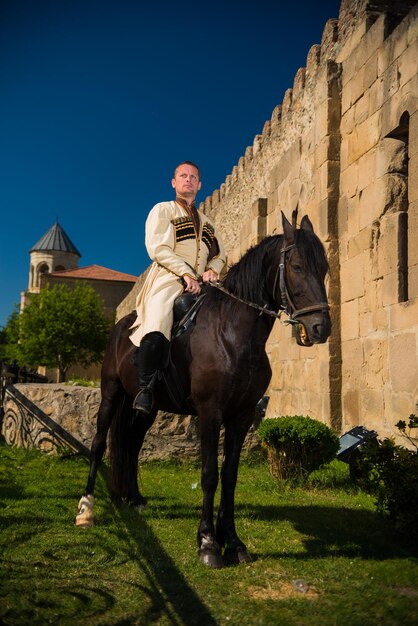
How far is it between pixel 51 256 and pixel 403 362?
226ft

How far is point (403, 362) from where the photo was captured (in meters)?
6.33

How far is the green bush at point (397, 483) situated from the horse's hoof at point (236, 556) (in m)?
1.17

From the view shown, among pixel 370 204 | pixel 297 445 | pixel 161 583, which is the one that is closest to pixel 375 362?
→ pixel 297 445

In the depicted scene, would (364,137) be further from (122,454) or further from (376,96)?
(122,454)

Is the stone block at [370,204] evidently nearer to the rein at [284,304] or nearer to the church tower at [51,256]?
the rein at [284,304]

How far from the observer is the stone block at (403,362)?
6.13m

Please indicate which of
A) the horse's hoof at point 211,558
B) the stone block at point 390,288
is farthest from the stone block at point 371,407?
the horse's hoof at point 211,558

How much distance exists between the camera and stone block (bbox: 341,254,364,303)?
24.5 feet

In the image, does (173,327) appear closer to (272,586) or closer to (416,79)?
(272,586)

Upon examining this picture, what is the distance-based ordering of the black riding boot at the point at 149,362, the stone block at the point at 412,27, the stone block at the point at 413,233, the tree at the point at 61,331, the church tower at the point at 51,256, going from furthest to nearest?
1. the church tower at the point at 51,256
2. the tree at the point at 61,331
3. the stone block at the point at 412,27
4. the stone block at the point at 413,233
5. the black riding boot at the point at 149,362

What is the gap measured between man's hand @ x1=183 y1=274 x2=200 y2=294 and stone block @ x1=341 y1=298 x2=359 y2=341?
3855 mm

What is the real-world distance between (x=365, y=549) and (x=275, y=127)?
40.4 feet

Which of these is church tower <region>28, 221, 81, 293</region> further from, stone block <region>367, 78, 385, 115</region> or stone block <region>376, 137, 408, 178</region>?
stone block <region>376, 137, 408, 178</region>

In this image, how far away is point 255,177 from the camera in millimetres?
16500
